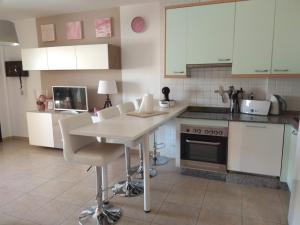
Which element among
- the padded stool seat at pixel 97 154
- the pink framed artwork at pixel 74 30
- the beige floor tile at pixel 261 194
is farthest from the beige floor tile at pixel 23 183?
the beige floor tile at pixel 261 194

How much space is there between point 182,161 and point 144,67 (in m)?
1.68

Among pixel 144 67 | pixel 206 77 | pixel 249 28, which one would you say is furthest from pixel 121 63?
pixel 249 28

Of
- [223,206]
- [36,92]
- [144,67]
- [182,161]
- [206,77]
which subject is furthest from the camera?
[36,92]

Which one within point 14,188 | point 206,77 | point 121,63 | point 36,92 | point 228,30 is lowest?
point 14,188

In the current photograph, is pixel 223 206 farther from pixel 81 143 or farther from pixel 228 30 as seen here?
pixel 228 30

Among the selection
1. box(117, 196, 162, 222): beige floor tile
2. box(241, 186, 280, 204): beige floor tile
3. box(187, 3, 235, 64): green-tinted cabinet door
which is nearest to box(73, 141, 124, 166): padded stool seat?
box(117, 196, 162, 222): beige floor tile

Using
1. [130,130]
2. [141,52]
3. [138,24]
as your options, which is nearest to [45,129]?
[141,52]

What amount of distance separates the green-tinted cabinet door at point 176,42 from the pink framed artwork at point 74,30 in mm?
1757

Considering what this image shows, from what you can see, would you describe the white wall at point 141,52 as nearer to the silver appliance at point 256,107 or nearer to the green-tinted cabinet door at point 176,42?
the green-tinted cabinet door at point 176,42

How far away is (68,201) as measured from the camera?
8.71 feet

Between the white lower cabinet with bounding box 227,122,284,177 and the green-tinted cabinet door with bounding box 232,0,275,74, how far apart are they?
29.0 inches

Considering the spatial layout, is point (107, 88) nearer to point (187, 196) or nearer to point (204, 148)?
point (204, 148)

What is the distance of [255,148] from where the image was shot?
9.27ft

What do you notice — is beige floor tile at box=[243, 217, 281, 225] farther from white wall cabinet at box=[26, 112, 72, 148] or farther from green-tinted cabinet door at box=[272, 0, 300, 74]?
white wall cabinet at box=[26, 112, 72, 148]
